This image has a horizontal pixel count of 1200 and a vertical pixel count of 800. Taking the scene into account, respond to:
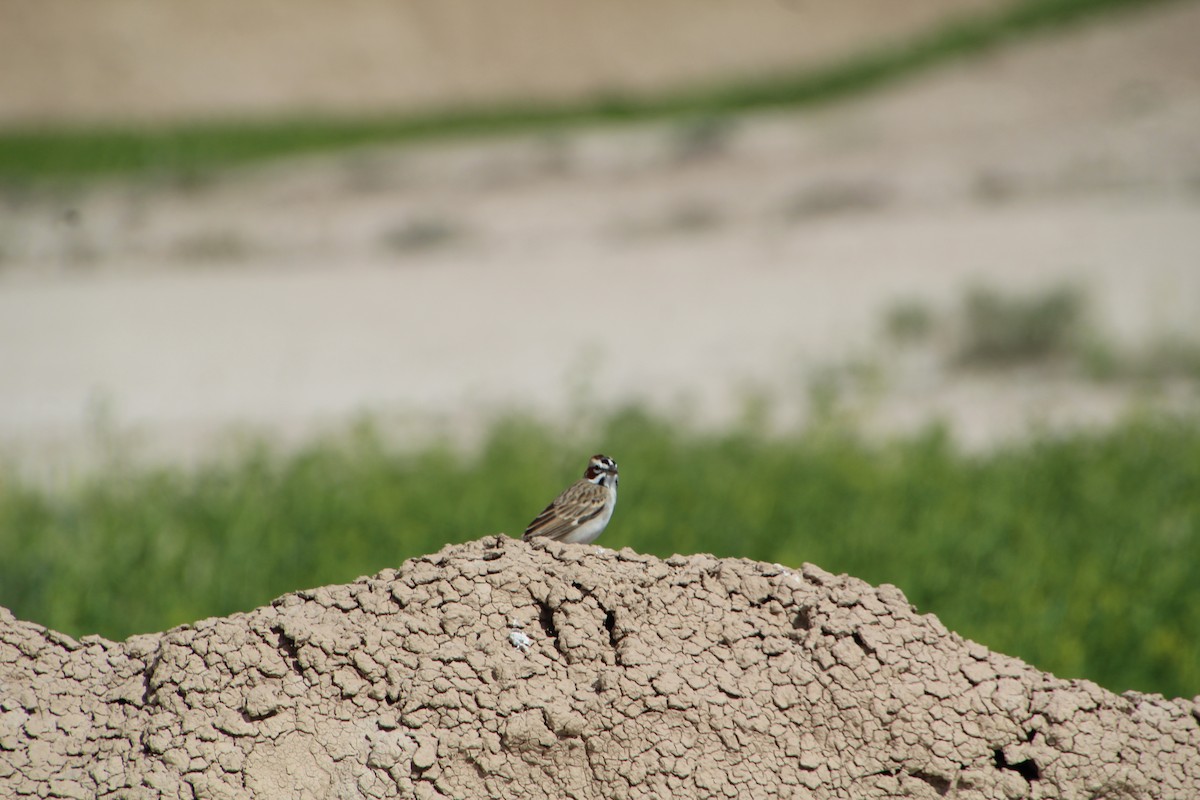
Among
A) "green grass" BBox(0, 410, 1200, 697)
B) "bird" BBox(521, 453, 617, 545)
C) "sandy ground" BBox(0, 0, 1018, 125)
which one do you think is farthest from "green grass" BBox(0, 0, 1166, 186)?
"bird" BBox(521, 453, 617, 545)

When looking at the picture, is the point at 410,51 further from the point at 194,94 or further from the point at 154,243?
the point at 154,243

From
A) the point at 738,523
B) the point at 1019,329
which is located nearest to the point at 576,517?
the point at 738,523

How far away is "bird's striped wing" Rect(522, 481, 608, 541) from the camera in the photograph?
4113 mm

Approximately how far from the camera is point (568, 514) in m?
4.14

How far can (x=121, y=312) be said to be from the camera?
17.1m

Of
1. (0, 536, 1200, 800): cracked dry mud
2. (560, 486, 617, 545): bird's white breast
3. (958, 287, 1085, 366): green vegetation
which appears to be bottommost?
(0, 536, 1200, 800): cracked dry mud

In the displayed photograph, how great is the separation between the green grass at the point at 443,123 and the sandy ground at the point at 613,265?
180 cm

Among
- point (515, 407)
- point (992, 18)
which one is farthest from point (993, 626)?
point (992, 18)

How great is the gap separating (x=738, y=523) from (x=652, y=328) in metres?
8.98

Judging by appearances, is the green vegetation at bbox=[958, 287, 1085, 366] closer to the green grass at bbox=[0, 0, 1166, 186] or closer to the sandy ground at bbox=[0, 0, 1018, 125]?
the green grass at bbox=[0, 0, 1166, 186]

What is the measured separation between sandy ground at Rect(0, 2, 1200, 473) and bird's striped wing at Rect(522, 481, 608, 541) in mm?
5001

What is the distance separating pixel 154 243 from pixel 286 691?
19.0m

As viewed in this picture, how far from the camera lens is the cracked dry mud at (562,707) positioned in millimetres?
3260

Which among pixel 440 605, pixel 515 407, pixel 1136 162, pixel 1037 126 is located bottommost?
pixel 440 605
